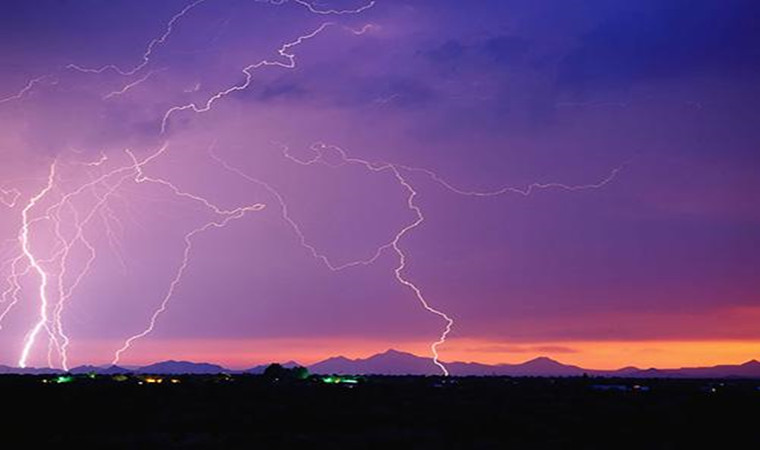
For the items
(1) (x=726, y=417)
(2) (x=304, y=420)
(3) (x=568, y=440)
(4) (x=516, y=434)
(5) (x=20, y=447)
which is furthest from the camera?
(1) (x=726, y=417)

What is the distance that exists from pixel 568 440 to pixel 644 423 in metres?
9.37

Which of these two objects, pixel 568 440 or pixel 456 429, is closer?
pixel 568 440

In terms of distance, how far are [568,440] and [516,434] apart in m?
3.13

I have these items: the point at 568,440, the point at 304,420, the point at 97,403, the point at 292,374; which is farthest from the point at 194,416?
the point at 292,374

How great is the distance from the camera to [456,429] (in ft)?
116

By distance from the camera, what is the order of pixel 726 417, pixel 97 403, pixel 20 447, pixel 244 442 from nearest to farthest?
pixel 20 447, pixel 244 442, pixel 726 417, pixel 97 403

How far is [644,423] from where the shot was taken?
39000 mm

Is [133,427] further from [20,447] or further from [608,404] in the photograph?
[608,404]

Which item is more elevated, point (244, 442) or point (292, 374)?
point (292, 374)

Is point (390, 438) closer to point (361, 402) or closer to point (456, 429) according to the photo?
point (456, 429)

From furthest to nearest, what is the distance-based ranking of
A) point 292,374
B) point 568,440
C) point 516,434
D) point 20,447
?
1. point 292,374
2. point 516,434
3. point 568,440
4. point 20,447

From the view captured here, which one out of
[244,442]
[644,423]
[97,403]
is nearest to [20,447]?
[244,442]

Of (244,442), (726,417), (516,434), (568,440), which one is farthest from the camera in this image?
(726,417)

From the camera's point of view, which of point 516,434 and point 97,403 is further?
point 97,403
